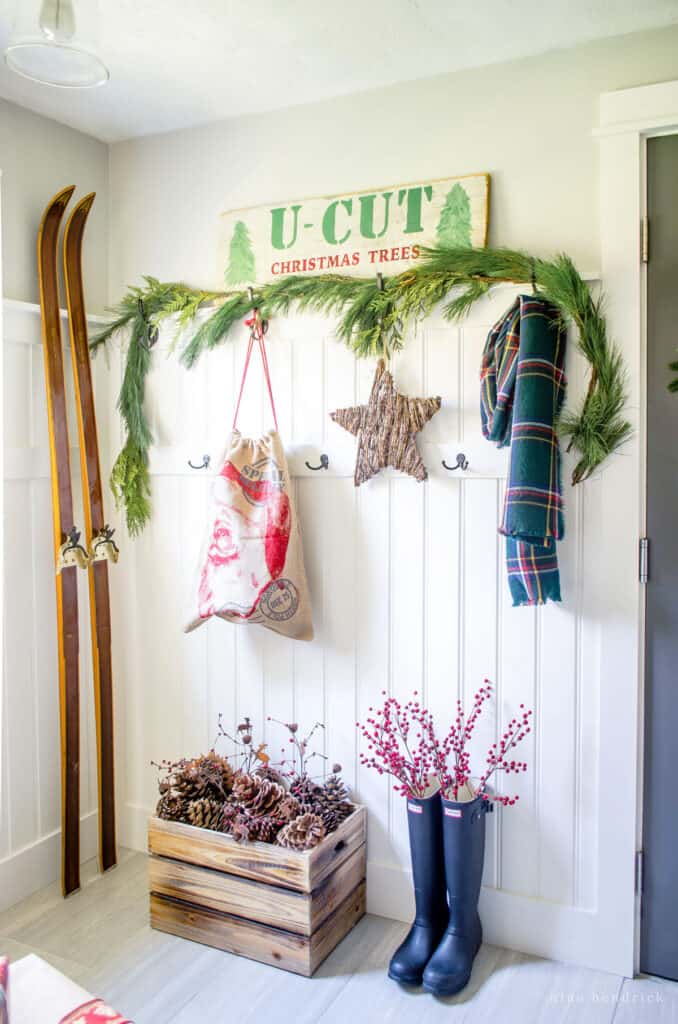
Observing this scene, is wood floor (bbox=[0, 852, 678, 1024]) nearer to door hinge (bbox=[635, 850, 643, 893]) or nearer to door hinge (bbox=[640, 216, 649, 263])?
door hinge (bbox=[635, 850, 643, 893])

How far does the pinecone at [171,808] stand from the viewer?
7.48 feet

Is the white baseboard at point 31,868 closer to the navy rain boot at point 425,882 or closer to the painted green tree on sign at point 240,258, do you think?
the navy rain boot at point 425,882

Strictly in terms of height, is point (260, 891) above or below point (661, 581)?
below

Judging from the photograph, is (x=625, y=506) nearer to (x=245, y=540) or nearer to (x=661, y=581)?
(x=661, y=581)

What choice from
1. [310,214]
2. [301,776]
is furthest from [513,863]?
[310,214]

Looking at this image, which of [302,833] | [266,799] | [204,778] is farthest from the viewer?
[204,778]

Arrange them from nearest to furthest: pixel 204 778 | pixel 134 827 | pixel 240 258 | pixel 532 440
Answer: pixel 532 440 < pixel 204 778 < pixel 240 258 < pixel 134 827

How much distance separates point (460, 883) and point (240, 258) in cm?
183

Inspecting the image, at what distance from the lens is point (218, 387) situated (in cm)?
250

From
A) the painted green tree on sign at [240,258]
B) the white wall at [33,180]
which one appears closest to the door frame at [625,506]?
the painted green tree on sign at [240,258]

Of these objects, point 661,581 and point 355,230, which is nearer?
point 661,581

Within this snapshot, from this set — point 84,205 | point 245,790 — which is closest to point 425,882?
point 245,790

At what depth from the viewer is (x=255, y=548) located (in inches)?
90.1

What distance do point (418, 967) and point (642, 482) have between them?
1316mm
